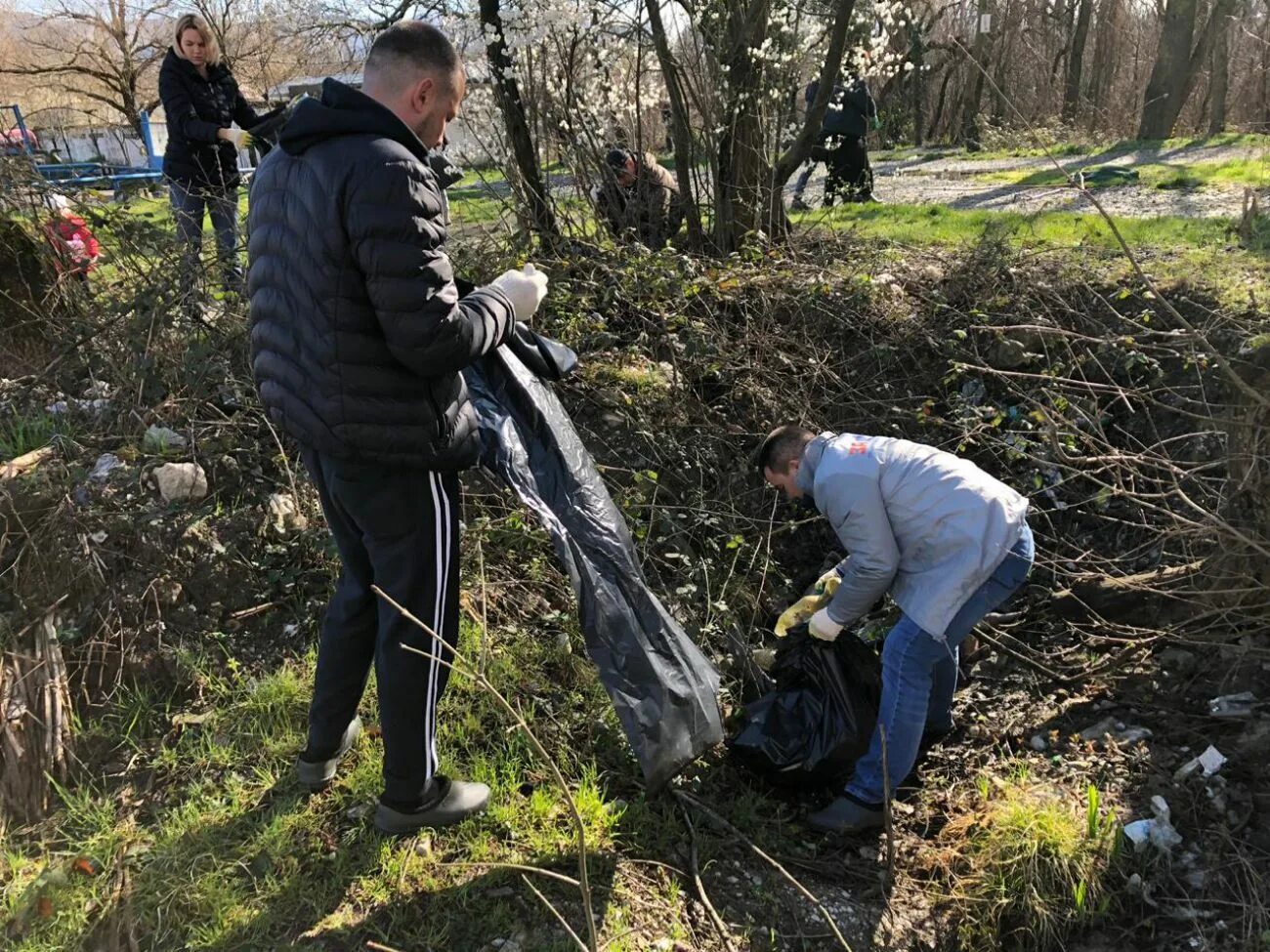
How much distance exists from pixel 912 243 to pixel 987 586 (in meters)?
4.06

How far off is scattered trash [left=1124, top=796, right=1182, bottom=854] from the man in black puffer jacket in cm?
214

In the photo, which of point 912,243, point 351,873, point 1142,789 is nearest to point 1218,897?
point 1142,789

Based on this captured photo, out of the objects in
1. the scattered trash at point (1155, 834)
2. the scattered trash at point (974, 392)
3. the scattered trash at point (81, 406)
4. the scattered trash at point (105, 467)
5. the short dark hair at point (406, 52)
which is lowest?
the scattered trash at point (1155, 834)

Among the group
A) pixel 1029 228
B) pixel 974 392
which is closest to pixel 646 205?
pixel 974 392

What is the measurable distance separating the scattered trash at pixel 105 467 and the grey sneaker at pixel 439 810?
205cm

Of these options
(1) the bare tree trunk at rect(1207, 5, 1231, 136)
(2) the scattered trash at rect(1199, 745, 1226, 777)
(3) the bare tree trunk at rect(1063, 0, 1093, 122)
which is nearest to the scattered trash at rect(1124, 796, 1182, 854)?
(2) the scattered trash at rect(1199, 745, 1226, 777)

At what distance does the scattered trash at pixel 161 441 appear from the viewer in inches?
147

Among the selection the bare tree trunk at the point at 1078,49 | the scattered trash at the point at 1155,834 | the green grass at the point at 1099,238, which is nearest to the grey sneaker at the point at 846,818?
the scattered trash at the point at 1155,834

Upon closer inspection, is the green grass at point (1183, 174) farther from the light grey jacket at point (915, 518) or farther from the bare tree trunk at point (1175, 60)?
the light grey jacket at point (915, 518)

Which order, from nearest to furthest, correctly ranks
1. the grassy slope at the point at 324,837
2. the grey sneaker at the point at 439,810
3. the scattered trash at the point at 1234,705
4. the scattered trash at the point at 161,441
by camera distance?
the grassy slope at the point at 324,837 < the grey sneaker at the point at 439,810 < the scattered trash at the point at 1234,705 < the scattered trash at the point at 161,441

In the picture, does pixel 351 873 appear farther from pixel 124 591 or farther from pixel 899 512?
pixel 899 512

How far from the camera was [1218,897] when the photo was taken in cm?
255

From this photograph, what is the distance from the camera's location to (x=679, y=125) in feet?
19.5

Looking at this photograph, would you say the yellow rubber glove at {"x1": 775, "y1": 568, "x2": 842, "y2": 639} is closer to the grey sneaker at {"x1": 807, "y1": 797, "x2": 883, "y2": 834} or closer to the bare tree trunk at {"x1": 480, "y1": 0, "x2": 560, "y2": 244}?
the grey sneaker at {"x1": 807, "y1": 797, "x2": 883, "y2": 834}
